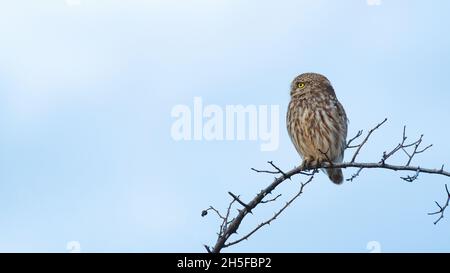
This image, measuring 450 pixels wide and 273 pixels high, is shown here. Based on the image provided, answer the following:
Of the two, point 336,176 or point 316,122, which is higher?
point 316,122

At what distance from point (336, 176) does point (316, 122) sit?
0.57 m

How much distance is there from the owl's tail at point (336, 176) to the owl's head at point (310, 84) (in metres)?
0.87

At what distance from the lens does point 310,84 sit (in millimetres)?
8289

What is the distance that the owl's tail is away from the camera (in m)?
7.92

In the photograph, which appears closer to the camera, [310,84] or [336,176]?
[336,176]

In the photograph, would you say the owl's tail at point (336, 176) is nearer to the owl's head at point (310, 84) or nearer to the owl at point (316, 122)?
the owl at point (316, 122)

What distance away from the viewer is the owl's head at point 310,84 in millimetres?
8242

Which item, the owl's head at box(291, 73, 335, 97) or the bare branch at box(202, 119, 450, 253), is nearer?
the bare branch at box(202, 119, 450, 253)

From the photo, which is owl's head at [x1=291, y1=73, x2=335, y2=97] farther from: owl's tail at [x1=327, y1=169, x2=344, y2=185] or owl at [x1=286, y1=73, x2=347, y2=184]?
owl's tail at [x1=327, y1=169, x2=344, y2=185]

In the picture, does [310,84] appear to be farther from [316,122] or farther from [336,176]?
[336,176]

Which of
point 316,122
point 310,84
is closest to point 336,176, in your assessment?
point 316,122


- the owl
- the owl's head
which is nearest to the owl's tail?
the owl

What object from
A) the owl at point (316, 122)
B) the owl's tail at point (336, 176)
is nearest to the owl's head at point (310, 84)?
the owl at point (316, 122)
